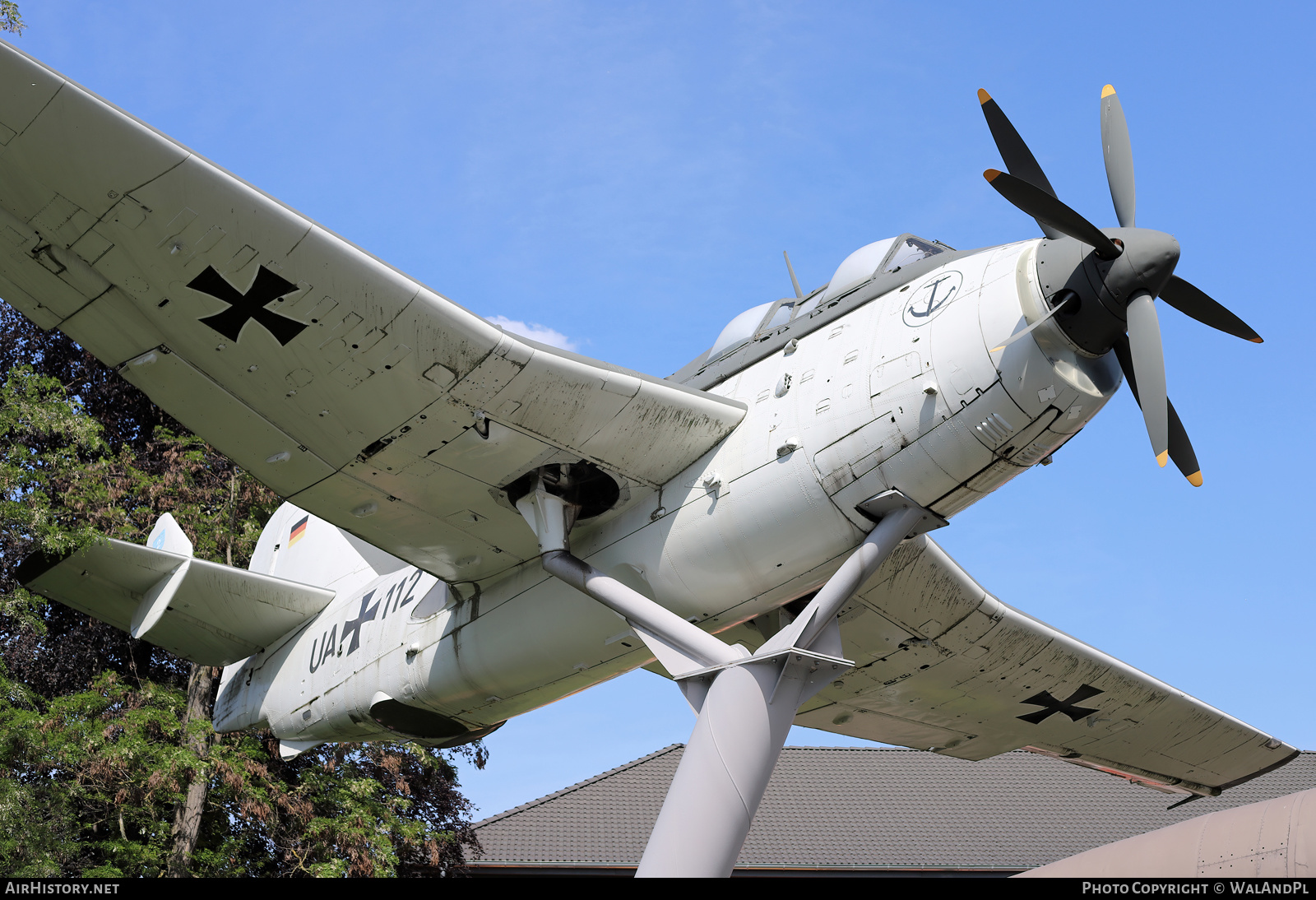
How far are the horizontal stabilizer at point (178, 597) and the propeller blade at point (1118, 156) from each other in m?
9.18

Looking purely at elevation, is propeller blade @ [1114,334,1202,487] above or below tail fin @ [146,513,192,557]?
below

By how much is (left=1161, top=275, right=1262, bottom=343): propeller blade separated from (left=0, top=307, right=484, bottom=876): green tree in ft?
34.1

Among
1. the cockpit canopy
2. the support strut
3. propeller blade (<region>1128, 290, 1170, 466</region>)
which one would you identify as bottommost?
the support strut

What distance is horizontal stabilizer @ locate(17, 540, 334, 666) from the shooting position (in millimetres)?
11125

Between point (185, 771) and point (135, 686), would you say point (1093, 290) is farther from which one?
point (135, 686)

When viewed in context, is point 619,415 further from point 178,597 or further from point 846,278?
point 178,597

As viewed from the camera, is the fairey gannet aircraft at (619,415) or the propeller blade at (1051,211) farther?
the fairey gannet aircraft at (619,415)

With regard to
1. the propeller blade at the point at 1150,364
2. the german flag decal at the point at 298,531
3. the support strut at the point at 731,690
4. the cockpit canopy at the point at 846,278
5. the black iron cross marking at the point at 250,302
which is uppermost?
the german flag decal at the point at 298,531

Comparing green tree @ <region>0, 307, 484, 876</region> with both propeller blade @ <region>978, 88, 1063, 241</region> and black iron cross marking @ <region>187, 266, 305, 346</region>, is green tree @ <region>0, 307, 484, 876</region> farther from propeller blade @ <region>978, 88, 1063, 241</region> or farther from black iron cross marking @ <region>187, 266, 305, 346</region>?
propeller blade @ <region>978, 88, 1063, 241</region>

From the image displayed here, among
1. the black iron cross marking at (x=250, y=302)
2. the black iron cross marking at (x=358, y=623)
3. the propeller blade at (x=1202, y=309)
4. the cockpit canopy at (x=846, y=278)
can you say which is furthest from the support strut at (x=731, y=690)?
the black iron cross marking at (x=358, y=623)

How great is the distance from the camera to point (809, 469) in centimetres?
804

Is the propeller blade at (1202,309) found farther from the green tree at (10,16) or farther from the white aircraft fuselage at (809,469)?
the green tree at (10,16)

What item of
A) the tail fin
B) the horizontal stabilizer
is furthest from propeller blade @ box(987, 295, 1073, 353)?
the tail fin

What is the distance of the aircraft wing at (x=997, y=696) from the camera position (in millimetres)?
10664
